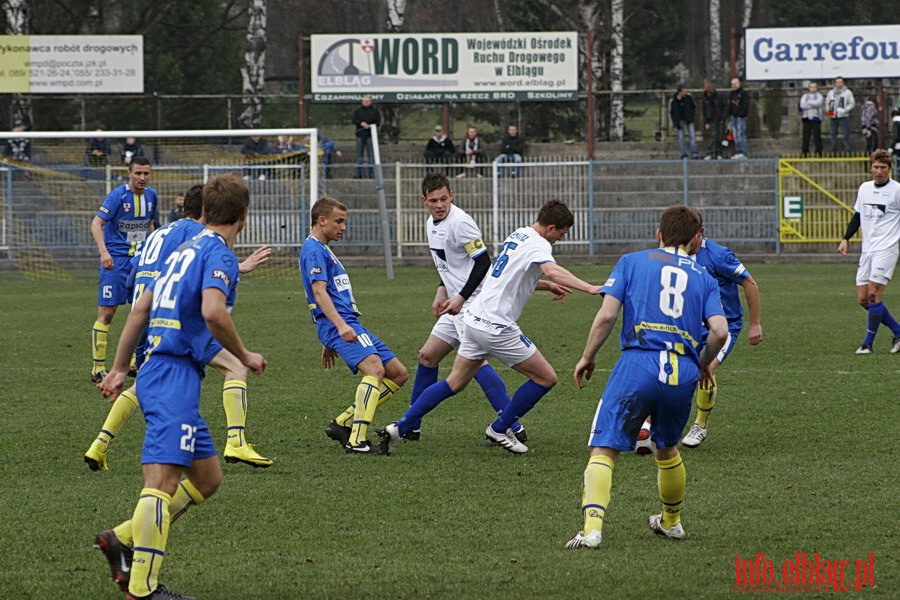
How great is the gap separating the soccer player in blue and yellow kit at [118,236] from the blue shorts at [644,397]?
7048 millimetres

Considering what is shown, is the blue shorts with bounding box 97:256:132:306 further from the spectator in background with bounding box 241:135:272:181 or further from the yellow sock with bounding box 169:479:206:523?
the spectator in background with bounding box 241:135:272:181

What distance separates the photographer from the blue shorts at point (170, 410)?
193 inches

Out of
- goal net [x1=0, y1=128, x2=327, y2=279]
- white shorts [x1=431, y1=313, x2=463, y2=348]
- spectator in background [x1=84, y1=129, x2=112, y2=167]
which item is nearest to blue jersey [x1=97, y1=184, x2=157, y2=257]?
white shorts [x1=431, y1=313, x2=463, y2=348]

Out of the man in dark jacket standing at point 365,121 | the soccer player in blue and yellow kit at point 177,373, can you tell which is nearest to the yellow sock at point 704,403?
the soccer player in blue and yellow kit at point 177,373

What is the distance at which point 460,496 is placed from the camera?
23.1 ft

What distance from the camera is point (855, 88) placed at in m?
34.1

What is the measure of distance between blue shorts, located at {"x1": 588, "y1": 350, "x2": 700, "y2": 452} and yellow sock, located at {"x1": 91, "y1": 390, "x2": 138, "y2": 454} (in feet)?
10.6

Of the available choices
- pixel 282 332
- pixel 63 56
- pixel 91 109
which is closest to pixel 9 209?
pixel 63 56

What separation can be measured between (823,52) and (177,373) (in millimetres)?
29168

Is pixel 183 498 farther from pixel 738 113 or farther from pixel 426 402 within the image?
pixel 738 113

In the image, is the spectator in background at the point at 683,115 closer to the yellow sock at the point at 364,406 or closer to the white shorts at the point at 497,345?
the white shorts at the point at 497,345

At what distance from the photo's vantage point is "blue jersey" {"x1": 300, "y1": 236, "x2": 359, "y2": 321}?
825 cm

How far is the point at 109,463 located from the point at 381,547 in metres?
2.80

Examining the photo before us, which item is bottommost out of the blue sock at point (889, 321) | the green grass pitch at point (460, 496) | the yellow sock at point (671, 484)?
the green grass pitch at point (460, 496)
